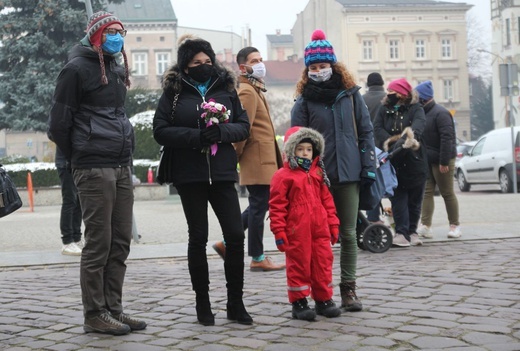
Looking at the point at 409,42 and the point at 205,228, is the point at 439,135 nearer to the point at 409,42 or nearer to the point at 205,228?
the point at 205,228

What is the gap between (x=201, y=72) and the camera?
255 inches

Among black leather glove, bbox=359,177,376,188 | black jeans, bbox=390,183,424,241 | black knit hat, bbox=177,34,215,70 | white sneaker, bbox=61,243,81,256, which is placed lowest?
white sneaker, bbox=61,243,81,256

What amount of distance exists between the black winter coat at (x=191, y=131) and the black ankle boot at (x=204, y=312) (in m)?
0.77

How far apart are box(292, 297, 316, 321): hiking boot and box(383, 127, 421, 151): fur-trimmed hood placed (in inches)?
181

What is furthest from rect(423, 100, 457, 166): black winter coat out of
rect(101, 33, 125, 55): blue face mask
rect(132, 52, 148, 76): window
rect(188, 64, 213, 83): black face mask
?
rect(132, 52, 148, 76): window

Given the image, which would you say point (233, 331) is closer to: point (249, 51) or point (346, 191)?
point (346, 191)

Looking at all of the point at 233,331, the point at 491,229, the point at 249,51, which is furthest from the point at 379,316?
the point at 491,229

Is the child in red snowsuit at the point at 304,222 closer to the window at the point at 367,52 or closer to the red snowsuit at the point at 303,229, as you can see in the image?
the red snowsuit at the point at 303,229

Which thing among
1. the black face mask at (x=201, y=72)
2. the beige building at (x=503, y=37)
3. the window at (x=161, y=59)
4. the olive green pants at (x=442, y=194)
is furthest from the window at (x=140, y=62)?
the black face mask at (x=201, y=72)

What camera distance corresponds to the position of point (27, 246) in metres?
13.3

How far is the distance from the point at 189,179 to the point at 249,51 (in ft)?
9.71

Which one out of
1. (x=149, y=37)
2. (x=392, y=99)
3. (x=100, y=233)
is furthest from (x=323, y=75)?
(x=149, y=37)

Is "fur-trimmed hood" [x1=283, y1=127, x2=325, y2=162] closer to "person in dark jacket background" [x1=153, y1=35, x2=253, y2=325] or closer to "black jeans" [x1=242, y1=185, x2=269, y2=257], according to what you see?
"person in dark jacket background" [x1=153, y1=35, x2=253, y2=325]

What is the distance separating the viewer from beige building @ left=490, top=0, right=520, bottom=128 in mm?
83188
